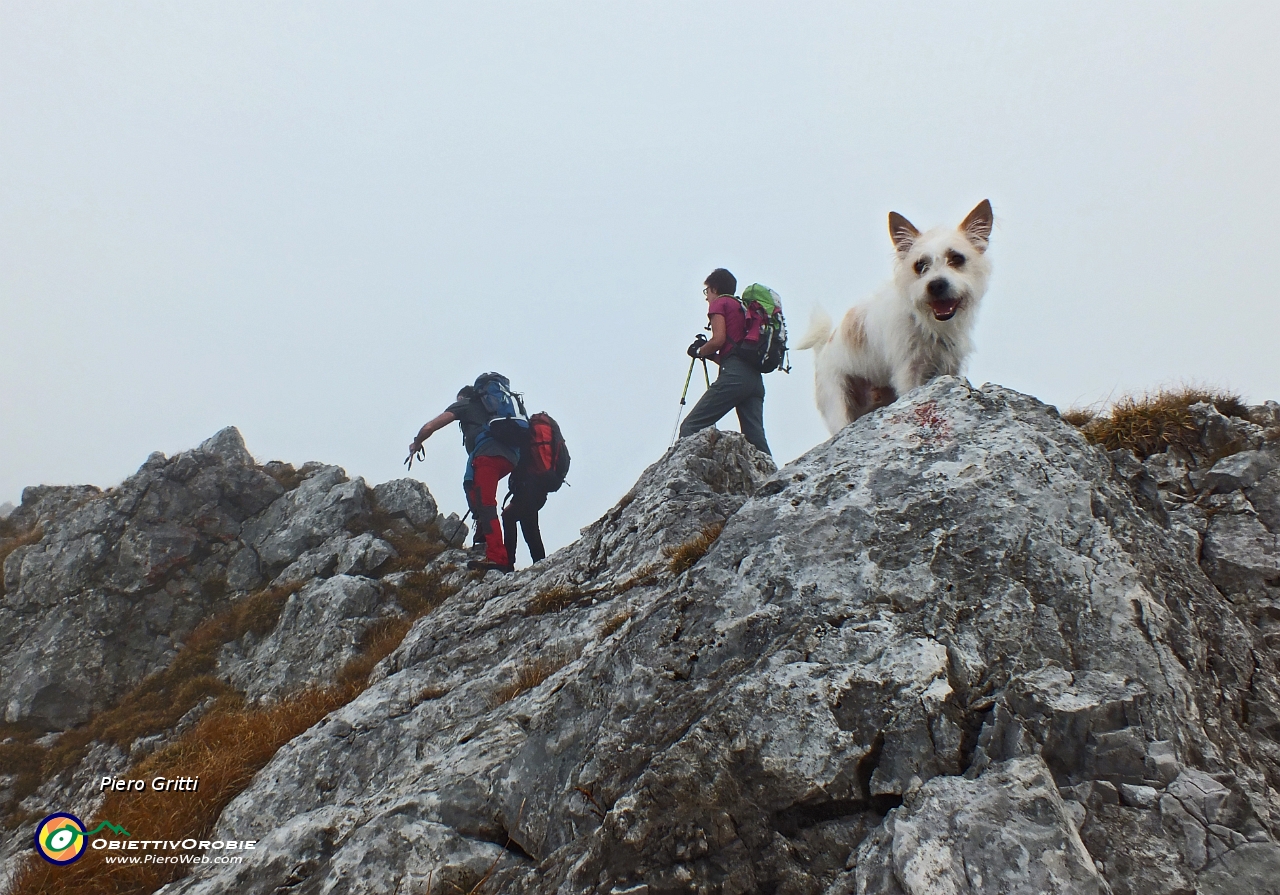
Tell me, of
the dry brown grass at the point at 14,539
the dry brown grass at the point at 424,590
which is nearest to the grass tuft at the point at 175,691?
the dry brown grass at the point at 424,590

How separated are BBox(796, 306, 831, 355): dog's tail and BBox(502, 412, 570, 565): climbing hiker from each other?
172 inches

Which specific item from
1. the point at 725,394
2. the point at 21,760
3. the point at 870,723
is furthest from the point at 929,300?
the point at 21,760

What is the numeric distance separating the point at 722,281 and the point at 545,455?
12.8 ft

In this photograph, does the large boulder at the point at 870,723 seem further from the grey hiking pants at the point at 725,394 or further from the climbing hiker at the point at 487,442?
the climbing hiker at the point at 487,442

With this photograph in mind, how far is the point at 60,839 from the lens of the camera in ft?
16.4

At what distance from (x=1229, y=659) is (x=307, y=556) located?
1561 cm

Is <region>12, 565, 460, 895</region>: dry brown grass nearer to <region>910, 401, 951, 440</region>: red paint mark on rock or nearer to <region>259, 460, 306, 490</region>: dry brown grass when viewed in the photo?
<region>910, 401, 951, 440</region>: red paint mark on rock

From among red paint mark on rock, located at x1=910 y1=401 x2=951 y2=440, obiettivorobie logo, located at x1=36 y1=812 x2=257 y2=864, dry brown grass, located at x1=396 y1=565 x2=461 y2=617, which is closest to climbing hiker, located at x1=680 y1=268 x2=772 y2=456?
red paint mark on rock, located at x1=910 y1=401 x2=951 y2=440

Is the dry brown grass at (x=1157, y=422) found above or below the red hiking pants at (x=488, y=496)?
below

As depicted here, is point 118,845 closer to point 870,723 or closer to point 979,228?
point 870,723

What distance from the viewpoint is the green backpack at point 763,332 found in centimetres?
870

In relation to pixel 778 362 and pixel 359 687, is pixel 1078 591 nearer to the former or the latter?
pixel 778 362

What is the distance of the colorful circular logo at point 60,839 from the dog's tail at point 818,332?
842 cm

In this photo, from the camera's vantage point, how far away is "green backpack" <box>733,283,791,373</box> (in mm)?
8695
